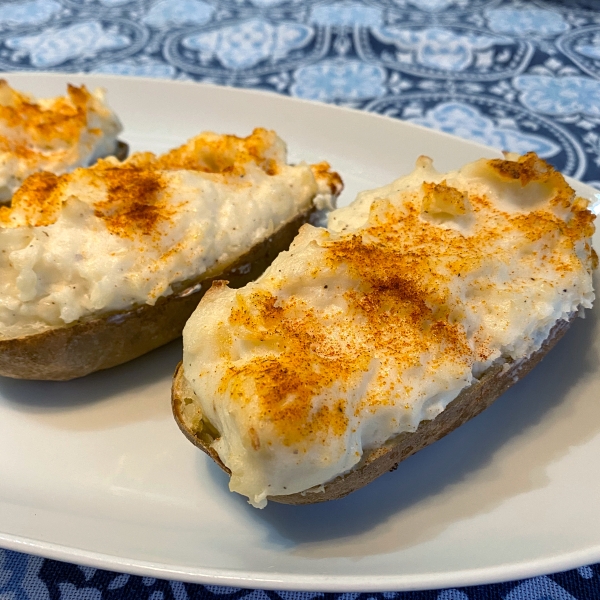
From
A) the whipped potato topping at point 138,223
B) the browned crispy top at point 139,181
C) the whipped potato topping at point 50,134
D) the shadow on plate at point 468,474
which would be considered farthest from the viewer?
the whipped potato topping at point 50,134

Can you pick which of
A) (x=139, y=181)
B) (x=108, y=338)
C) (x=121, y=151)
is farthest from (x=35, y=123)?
(x=108, y=338)

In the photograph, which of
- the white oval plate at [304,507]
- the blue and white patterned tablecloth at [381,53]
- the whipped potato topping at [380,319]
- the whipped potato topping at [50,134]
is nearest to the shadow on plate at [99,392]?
the white oval plate at [304,507]

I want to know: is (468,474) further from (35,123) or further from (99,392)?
(35,123)

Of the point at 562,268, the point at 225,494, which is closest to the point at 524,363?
the point at 562,268

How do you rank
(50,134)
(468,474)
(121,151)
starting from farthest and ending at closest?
(121,151) < (50,134) < (468,474)

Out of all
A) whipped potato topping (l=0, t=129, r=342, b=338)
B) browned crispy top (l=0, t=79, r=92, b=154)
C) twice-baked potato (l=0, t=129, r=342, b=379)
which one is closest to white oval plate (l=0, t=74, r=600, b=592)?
twice-baked potato (l=0, t=129, r=342, b=379)

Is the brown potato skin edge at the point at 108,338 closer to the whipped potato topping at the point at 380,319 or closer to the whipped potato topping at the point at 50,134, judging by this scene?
the whipped potato topping at the point at 380,319
